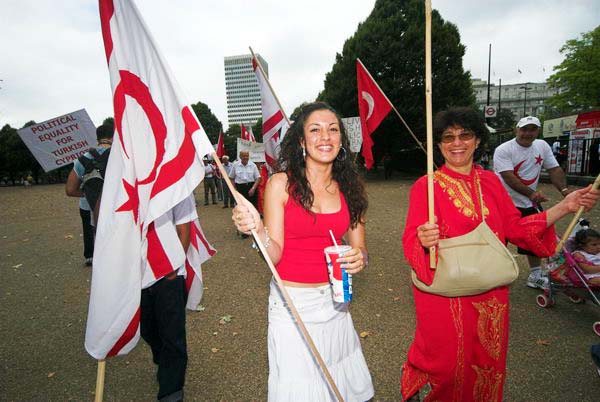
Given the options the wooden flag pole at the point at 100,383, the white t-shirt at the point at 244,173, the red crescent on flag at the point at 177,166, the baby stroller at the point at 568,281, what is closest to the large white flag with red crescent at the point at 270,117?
the red crescent on flag at the point at 177,166

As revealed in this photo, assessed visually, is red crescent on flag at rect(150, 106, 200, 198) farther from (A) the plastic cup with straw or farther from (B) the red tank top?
(A) the plastic cup with straw

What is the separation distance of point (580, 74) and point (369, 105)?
30803 mm

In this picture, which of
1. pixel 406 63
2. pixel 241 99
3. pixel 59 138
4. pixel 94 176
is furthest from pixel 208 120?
pixel 241 99

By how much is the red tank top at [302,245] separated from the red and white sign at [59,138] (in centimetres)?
512

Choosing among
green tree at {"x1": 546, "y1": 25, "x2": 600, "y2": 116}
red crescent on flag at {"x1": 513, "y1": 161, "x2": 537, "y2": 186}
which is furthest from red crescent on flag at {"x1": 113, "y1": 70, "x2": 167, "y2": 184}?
green tree at {"x1": 546, "y1": 25, "x2": 600, "y2": 116}

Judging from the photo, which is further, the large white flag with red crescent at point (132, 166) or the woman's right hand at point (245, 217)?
the large white flag with red crescent at point (132, 166)

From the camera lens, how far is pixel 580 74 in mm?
27375

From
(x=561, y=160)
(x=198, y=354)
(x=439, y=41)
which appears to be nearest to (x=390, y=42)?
(x=439, y=41)

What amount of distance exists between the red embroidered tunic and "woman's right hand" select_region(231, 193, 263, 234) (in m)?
0.98

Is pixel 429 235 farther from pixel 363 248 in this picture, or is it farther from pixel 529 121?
pixel 529 121

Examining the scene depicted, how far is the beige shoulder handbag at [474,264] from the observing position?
1.88m

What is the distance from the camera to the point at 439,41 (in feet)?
61.9

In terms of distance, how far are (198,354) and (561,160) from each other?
24.3 metres

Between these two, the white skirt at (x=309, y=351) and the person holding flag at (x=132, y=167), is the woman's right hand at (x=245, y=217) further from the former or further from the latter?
the white skirt at (x=309, y=351)
